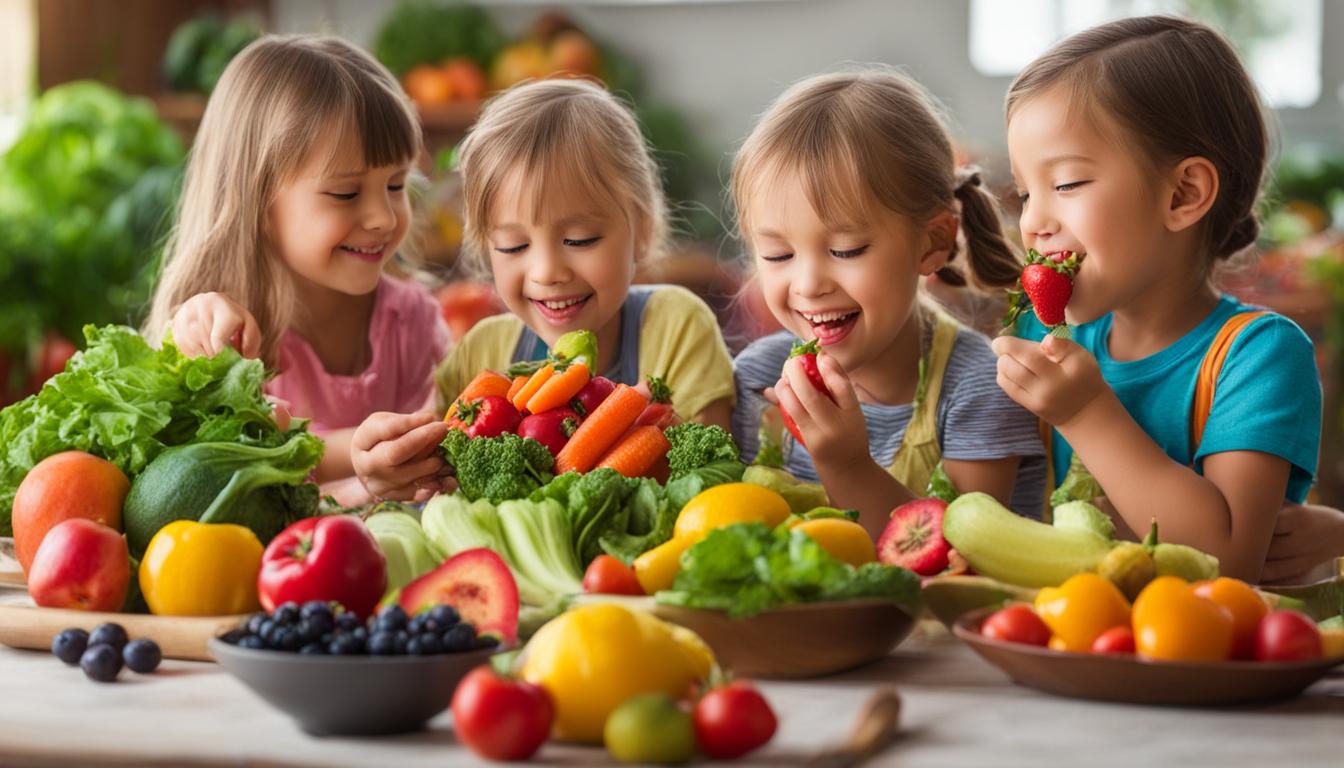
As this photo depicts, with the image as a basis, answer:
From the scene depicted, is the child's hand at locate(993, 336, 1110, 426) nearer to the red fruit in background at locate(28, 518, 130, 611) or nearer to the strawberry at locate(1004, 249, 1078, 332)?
the strawberry at locate(1004, 249, 1078, 332)

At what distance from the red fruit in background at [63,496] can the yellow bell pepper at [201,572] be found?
0.17m

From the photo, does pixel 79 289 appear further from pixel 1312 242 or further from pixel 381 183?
pixel 1312 242

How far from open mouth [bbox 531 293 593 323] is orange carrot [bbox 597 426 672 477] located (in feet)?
1.57

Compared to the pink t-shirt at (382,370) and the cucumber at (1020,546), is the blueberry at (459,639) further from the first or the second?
the pink t-shirt at (382,370)

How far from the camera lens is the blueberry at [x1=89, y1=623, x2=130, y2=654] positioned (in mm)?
1426

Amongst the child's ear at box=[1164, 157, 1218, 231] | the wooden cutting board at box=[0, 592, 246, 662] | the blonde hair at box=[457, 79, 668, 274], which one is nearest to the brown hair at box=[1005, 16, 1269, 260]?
the child's ear at box=[1164, 157, 1218, 231]

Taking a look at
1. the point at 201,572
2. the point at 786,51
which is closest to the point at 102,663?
the point at 201,572

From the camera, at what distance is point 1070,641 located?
1.33 m

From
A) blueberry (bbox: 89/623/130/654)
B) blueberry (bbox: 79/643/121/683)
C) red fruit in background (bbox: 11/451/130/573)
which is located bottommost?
blueberry (bbox: 79/643/121/683)

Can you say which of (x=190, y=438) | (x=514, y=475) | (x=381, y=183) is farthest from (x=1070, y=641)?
(x=381, y=183)

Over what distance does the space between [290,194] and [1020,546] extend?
4.85 ft

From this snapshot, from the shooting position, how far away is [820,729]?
1.25 metres

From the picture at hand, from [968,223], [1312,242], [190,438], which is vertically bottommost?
[190,438]

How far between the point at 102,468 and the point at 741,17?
5.21m
